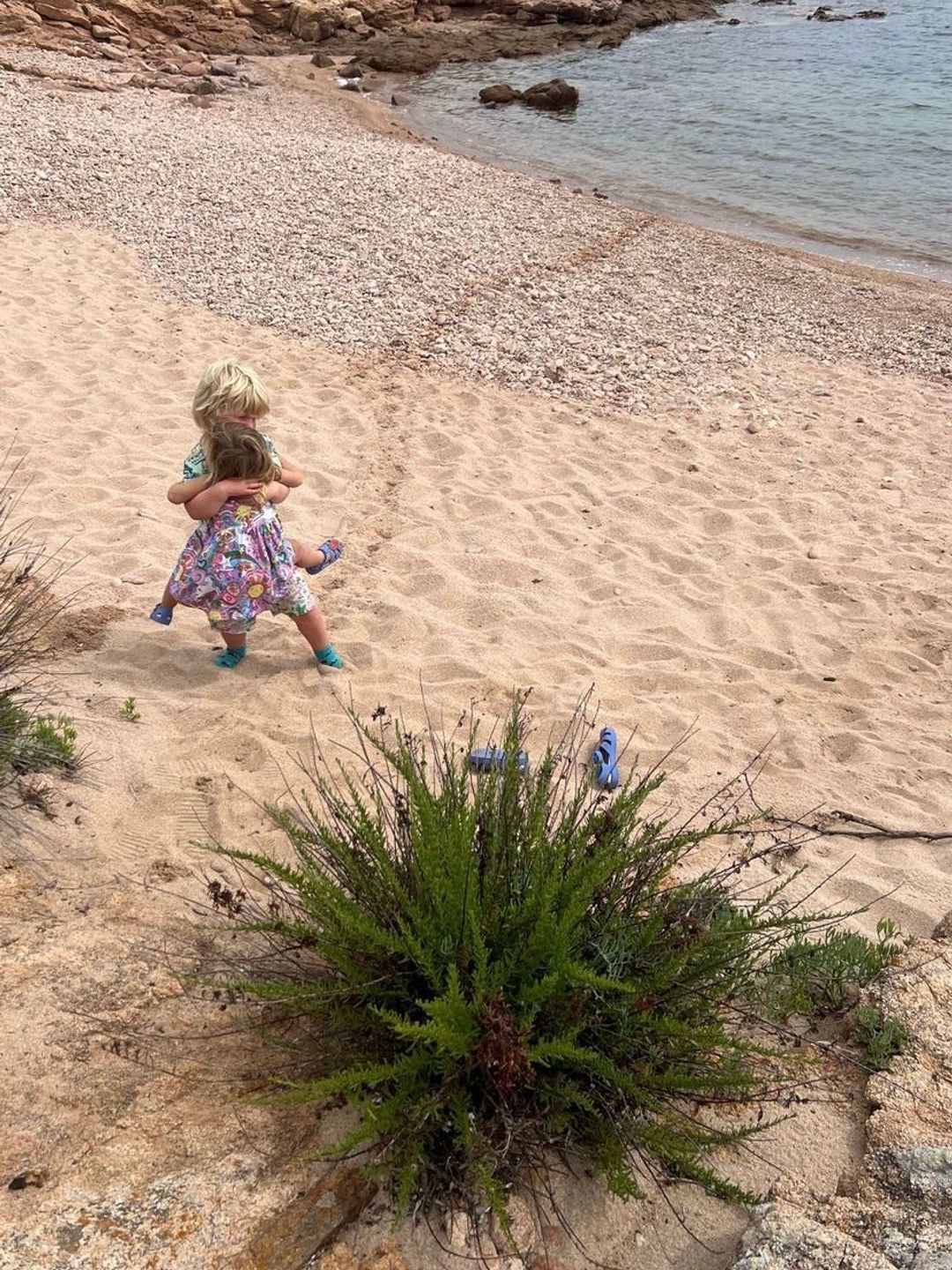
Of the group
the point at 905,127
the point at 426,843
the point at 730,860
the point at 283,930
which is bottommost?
the point at 730,860

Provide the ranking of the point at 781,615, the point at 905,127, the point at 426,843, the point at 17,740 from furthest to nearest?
1. the point at 905,127
2. the point at 781,615
3. the point at 17,740
4. the point at 426,843

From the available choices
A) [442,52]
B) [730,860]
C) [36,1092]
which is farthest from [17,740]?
[442,52]

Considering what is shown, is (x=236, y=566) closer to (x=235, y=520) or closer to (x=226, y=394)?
(x=235, y=520)

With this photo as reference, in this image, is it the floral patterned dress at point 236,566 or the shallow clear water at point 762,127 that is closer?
the floral patterned dress at point 236,566

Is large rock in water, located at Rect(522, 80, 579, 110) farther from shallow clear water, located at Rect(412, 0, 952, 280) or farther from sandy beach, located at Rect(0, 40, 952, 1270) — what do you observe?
sandy beach, located at Rect(0, 40, 952, 1270)

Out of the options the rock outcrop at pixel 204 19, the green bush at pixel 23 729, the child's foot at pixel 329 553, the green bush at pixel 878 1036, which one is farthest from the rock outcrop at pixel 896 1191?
the rock outcrop at pixel 204 19

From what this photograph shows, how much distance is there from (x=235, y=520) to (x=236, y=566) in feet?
0.65

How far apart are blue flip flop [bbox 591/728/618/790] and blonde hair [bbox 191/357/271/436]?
1969 millimetres

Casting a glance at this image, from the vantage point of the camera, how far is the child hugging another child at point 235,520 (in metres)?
4.20

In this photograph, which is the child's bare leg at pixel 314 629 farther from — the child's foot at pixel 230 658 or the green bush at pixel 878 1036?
the green bush at pixel 878 1036

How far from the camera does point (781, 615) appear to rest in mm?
5703

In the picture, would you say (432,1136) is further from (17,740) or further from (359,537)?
(359,537)

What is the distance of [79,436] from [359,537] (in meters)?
2.16

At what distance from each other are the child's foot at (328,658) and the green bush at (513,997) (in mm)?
2058
